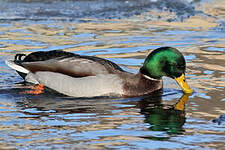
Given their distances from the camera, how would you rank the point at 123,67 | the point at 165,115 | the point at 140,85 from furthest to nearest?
the point at 123,67 → the point at 140,85 → the point at 165,115

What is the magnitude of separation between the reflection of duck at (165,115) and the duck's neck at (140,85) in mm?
331

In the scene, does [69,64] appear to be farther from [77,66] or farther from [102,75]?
[102,75]

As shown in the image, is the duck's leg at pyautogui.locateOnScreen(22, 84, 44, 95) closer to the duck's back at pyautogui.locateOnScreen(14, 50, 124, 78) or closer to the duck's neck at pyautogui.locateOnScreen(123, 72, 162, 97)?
the duck's back at pyautogui.locateOnScreen(14, 50, 124, 78)

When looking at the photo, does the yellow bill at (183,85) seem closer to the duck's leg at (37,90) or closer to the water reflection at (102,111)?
the water reflection at (102,111)

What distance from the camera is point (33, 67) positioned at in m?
8.82

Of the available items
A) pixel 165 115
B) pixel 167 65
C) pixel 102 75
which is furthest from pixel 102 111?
pixel 167 65

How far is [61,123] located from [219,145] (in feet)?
5.86

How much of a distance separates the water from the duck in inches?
6.2

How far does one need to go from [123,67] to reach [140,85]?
1.51 m

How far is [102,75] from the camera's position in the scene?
8312 millimetres

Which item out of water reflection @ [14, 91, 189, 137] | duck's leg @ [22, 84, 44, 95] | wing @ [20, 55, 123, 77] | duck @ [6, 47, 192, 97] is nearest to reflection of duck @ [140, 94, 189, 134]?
water reflection @ [14, 91, 189, 137]

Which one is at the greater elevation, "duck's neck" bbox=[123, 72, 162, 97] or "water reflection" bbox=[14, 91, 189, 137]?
"duck's neck" bbox=[123, 72, 162, 97]

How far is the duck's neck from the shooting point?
8.45 meters

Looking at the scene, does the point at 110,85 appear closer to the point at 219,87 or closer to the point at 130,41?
the point at 219,87
